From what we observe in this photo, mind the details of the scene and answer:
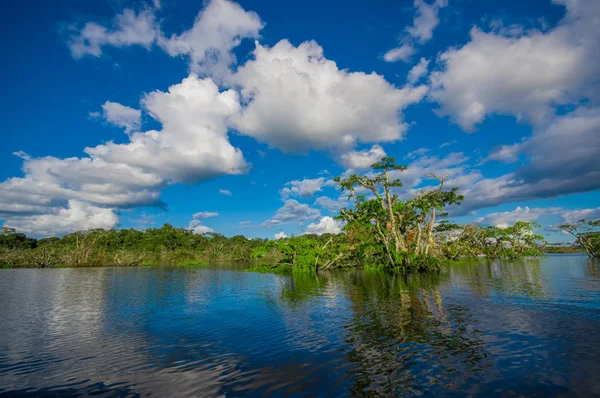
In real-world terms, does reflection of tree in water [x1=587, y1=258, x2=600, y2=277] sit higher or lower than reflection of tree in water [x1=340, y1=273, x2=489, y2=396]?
higher

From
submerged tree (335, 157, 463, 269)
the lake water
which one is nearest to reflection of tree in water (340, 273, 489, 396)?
the lake water

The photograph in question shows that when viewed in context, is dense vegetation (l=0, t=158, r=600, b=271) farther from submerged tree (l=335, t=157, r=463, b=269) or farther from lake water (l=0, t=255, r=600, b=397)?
lake water (l=0, t=255, r=600, b=397)

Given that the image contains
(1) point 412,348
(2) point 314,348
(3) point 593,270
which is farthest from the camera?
(3) point 593,270

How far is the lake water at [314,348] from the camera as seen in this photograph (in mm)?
8609

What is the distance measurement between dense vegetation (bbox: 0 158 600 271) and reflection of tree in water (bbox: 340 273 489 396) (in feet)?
85.8

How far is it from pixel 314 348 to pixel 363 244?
122 ft

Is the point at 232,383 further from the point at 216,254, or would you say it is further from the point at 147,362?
the point at 216,254

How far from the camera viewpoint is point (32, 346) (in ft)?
42.9

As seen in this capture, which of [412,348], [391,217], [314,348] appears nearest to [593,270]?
[391,217]

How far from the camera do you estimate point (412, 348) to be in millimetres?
11391

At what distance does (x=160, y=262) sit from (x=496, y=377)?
116194 mm

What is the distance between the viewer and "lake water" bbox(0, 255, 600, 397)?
8.61 m

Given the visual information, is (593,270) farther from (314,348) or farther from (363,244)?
(314,348)

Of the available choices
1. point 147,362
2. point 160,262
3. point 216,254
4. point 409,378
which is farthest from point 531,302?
point 216,254
